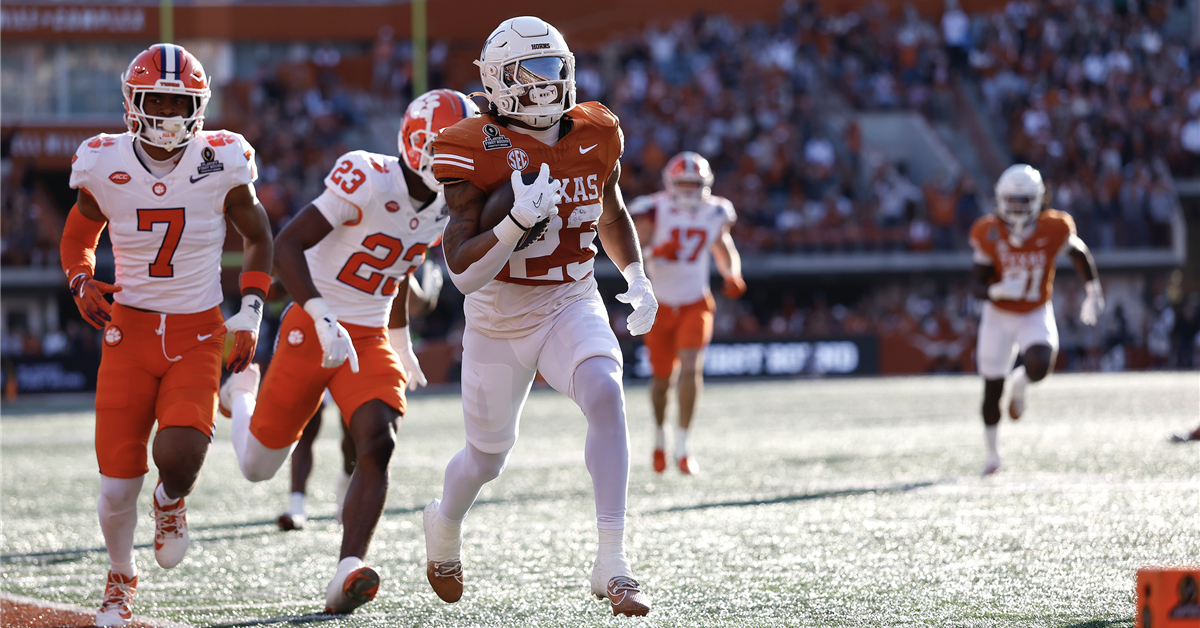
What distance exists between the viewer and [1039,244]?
28.8 feet

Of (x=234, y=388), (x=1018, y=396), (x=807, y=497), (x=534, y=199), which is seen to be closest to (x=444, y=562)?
(x=534, y=199)

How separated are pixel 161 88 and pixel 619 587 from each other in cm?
236

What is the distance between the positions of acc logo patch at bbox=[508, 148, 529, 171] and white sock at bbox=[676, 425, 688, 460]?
5.01m

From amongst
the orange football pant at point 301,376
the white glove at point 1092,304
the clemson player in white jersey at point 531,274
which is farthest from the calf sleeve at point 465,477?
the white glove at point 1092,304

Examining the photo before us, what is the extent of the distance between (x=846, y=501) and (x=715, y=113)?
19405 mm

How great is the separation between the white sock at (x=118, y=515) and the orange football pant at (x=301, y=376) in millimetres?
736

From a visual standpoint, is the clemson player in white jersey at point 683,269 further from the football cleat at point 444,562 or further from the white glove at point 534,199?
the white glove at point 534,199

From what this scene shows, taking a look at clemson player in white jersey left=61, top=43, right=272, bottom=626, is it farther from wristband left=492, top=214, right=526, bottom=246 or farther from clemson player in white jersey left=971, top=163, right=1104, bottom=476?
clemson player in white jersey left=971, top=163, right=1104, bottom=476

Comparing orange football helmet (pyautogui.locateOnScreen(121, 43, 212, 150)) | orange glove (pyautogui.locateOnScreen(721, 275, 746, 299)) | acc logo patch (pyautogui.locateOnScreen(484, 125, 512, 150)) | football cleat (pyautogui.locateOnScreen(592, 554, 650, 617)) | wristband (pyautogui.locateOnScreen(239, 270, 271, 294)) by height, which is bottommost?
football cleat (pyautogui.locateOnScreen(592, 554, 650, 617))

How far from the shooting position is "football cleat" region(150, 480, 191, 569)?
479cm

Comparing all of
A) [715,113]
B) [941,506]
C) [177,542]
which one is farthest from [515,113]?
[715,113]

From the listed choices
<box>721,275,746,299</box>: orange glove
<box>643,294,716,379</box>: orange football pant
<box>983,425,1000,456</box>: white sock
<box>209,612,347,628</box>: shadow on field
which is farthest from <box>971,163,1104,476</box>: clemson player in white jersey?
<box>209,612,347,628</box>: shadow on field

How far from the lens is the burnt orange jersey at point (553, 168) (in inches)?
163

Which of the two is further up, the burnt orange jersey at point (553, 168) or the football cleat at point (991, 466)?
the burnt orange jersey at point (553, 168)
